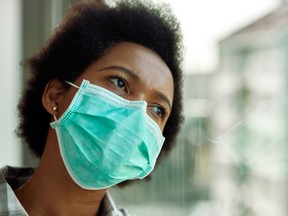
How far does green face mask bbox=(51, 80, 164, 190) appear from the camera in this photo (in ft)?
4.02

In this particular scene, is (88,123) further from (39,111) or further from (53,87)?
(39,111)

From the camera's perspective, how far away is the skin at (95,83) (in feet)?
4.23

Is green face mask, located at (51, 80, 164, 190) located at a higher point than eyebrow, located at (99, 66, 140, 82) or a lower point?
lower

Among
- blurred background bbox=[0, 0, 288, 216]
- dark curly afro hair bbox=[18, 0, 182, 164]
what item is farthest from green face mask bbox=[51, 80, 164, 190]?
blurred background bbox=[0, 0, 288, 216]

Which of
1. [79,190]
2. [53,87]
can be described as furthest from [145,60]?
[79,190]

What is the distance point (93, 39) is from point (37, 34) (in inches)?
32.4

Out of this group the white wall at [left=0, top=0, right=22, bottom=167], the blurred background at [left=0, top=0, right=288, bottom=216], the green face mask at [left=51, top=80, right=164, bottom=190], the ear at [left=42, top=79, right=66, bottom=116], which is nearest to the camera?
the green face mask at [left=51, top=80, right=164, bottom=190]

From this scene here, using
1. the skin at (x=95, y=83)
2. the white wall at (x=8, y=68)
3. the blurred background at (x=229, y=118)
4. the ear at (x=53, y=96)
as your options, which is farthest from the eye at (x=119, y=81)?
the white wall at (x=8, y=68)

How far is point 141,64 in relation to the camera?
1.31m

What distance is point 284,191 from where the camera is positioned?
1.63 meters

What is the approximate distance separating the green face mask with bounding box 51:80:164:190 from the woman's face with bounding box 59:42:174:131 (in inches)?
1.1

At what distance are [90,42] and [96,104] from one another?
18 centimetres

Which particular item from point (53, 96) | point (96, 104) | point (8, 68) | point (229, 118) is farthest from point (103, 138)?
point (8, 68)

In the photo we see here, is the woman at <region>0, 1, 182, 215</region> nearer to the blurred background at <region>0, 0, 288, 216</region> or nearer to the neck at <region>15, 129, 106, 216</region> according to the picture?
the neck at <region>15, 129, 106, 216</region>
